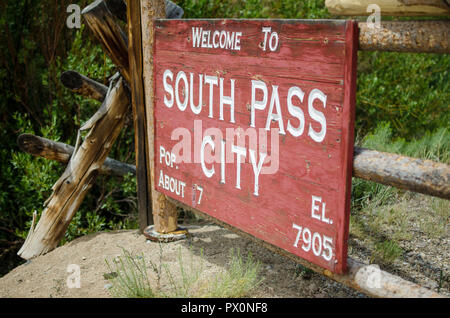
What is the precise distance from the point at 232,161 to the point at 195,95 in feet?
1.86

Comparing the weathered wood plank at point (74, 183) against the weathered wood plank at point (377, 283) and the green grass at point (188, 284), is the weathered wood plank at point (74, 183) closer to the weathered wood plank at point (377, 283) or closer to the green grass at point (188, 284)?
the green grass at point (188, 284)

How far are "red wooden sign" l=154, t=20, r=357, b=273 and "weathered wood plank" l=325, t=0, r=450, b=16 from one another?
16cm

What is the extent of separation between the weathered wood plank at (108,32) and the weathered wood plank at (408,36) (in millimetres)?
2229

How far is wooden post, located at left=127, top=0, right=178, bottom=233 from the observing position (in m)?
3.72

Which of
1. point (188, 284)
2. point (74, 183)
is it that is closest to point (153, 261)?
point (188, 284)

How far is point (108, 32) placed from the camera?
12.9ft

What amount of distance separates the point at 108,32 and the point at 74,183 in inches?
51.0

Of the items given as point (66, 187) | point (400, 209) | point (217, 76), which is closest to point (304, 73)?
point (217, 76)

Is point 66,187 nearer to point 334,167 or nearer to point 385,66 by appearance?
point 334,167

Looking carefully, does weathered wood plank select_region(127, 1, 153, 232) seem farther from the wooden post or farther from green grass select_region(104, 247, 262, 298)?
green grass select_region(104, 247, 262, 298)

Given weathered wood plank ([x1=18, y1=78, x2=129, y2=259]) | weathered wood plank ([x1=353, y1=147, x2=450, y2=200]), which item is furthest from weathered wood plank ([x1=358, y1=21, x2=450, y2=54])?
weathered wood plank ([x1=18, y1=78, x2=129, y2=259])

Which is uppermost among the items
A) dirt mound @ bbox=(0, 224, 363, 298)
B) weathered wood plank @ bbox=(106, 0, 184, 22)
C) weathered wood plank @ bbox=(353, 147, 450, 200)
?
weathered wood plank @ bbox=(106, 0, 184, 22)

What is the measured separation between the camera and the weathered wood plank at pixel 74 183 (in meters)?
4.21
